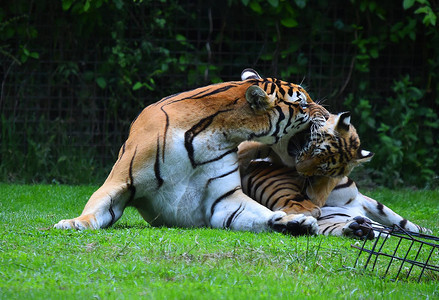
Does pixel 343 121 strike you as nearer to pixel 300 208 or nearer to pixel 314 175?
pixel 314 175

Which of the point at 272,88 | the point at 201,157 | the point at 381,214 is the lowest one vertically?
the point at 381,214

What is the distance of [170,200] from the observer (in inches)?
214

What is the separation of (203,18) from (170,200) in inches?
227

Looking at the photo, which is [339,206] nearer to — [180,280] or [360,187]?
[180,280]

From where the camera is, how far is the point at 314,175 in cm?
588

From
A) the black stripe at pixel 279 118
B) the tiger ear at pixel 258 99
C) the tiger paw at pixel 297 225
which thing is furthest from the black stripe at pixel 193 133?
the tiger paw at pixel 297 225

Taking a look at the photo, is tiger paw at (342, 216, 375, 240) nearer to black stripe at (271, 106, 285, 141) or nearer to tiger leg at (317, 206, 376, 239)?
tiger leg at (317, 206, 376, 239)

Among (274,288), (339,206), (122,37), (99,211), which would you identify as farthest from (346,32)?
(274,288)

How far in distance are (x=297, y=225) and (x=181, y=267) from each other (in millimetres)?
1442

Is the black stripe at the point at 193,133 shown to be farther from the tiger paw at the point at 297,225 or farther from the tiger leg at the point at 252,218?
the tiger paw at the point at 297,225

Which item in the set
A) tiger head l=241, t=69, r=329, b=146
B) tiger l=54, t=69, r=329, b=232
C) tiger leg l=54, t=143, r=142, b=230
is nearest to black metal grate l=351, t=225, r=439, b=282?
tiger l=54, t=69, r=329, b=232

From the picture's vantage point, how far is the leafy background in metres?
10.2

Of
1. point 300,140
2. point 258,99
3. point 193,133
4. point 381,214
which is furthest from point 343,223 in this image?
point 193,133

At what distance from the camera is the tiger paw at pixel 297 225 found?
5.06 metres
